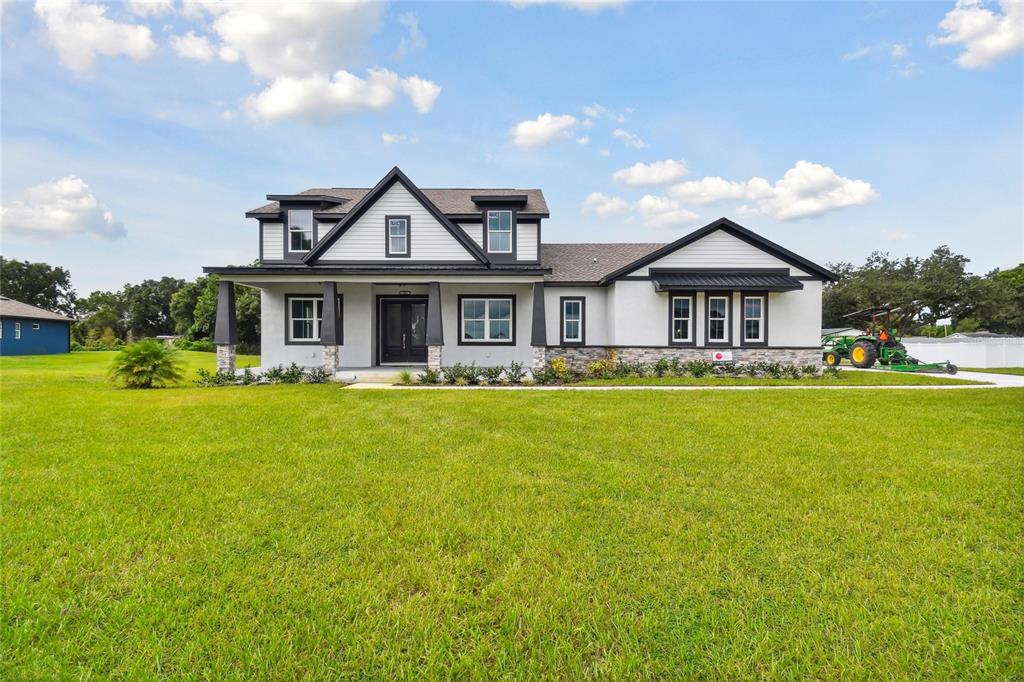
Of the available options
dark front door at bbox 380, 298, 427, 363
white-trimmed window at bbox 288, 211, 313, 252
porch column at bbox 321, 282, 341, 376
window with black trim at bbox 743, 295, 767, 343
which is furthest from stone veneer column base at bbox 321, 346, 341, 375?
window with black trim at bbox 743, 295, 767, 343

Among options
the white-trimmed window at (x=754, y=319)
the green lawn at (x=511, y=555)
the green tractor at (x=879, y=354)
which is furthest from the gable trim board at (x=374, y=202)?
the green tractor at (x=879, y=354)

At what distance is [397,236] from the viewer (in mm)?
16312

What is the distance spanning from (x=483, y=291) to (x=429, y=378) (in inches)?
191

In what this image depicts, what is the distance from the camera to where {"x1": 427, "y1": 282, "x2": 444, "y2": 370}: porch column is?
47.7 feet

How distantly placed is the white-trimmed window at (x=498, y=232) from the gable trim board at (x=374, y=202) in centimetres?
127

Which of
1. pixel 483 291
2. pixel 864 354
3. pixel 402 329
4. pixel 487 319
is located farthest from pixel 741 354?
pixel 402 329

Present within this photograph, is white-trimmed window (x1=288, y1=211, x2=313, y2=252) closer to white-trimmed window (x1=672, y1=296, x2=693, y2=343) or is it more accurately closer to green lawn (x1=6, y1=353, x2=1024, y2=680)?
green lawn (x1=6, y1=353, x2=1024, y2=680)

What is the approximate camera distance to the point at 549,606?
278 centimetres

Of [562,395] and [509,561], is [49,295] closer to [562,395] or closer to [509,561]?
[562,395]

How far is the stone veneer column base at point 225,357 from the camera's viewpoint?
14.6 meters

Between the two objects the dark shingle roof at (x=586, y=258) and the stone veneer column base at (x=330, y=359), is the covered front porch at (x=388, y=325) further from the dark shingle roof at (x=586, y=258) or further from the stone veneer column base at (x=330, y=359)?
the dark shingle roof at (x=586, y=258)

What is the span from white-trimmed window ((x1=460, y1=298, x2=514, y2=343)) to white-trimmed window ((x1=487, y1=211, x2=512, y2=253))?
1.97 meters

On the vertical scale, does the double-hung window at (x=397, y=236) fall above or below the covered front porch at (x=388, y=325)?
above

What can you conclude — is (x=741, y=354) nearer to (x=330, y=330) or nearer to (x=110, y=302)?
(x=330, y=330)
